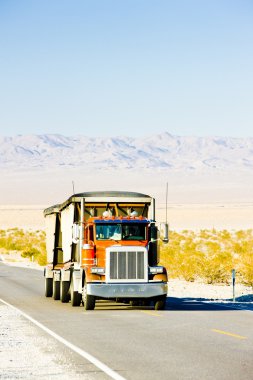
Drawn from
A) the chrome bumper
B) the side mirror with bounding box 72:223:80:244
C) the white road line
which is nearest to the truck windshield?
the side mirror with bounding box 72:223:80:244

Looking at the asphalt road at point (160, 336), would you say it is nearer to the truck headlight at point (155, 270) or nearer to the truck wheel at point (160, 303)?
the truck wheel at point (160, 303)

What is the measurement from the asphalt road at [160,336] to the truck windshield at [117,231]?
1950 mm

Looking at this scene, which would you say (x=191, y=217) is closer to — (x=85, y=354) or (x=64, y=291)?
(x=64, y=291)

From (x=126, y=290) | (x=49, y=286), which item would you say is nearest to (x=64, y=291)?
(x=49, y=286)

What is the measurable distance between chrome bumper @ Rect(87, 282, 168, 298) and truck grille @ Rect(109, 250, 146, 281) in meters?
0.35

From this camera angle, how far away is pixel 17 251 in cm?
7088

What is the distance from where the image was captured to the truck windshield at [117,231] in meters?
24.1

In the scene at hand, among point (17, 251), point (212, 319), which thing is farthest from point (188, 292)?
point (17, 251)

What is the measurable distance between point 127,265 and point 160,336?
6.53m

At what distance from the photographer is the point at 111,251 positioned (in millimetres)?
23312

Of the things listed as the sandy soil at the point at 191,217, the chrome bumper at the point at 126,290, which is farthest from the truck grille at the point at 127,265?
the sandy soil at the point at 191,217

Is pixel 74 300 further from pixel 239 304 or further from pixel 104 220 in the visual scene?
pixel 239 304

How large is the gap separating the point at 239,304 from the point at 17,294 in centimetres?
786

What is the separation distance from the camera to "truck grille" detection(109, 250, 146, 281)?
914 inches
